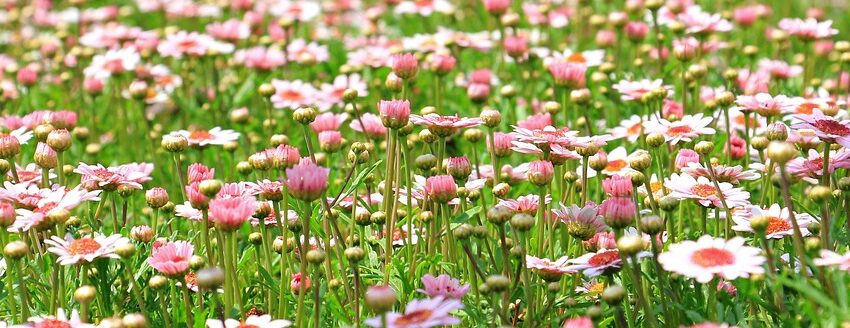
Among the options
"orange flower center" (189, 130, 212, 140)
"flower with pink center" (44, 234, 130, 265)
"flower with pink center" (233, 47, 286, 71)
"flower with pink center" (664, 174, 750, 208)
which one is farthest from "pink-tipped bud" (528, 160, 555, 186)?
"flower with pink center" (233, 47, 286, 71)

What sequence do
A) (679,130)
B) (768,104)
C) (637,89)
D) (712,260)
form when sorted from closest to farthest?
(712,260)
(679,130)
(768,104)
(637,89)

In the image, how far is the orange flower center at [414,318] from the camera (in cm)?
198

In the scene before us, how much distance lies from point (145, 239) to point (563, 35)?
3623 millimetres

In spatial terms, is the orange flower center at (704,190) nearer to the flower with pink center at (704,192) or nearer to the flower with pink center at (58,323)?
the flower with pink center at (704,192)

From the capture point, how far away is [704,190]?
257cm

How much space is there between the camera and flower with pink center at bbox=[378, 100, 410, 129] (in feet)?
8.32

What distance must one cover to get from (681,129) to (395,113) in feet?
2.65

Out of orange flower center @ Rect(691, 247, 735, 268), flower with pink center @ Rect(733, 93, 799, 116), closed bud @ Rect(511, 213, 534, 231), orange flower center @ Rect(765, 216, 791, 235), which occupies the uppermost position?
closed bud @ Rect(511, 213, 534, 231)

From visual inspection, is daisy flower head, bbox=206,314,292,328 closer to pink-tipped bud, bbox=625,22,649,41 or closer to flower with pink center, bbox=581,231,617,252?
flower with pink center, bbox=581,231,617,252

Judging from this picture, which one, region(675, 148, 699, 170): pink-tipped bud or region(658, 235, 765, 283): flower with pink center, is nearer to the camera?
region(658, 235, 765, 283): flower with pink center

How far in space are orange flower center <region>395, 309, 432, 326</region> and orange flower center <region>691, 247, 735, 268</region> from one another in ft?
1.70

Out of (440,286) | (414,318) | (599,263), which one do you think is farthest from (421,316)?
(599,263)

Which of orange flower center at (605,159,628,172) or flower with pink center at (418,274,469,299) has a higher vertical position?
flower with pink center at (418,274,469,299)

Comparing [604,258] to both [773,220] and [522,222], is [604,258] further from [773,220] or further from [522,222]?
[773,220]
